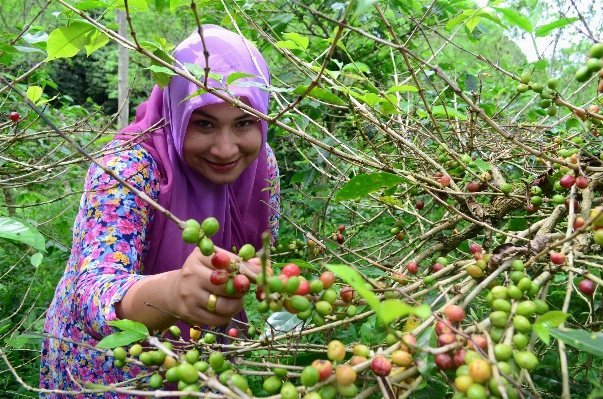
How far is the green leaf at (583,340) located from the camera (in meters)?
0.61

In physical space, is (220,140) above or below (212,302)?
above

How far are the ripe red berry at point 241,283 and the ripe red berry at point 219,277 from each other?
0.02 meters

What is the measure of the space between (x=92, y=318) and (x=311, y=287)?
68 cm

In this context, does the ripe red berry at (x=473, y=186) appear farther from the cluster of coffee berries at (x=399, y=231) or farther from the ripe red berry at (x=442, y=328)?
the ripe red berry at (x=442, y=328)

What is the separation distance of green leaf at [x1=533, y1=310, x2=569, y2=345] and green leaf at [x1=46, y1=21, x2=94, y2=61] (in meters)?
1.21

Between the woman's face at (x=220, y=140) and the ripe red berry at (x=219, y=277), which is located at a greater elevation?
the woman's face at (x=220, y=140)

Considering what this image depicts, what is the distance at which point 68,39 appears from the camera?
46.9 inches

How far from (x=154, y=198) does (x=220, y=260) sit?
3.11 ft

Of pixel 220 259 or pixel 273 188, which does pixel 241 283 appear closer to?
pixel 220 259

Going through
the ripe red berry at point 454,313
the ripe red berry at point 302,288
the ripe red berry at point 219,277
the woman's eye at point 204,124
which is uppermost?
the woman's eye at point 204,124

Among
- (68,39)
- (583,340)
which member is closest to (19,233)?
(68,39)

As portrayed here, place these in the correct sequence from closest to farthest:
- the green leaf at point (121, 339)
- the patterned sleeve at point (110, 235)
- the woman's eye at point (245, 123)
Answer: the green leaf at point (121, 339) < the patterned sleeve at point (110, 235) < the woman's eye at point (245, 123)

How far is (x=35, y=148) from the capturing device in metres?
4.40

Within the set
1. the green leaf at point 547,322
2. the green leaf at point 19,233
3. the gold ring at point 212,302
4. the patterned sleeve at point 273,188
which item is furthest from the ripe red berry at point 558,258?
the patterned sleeve at point 273,188
